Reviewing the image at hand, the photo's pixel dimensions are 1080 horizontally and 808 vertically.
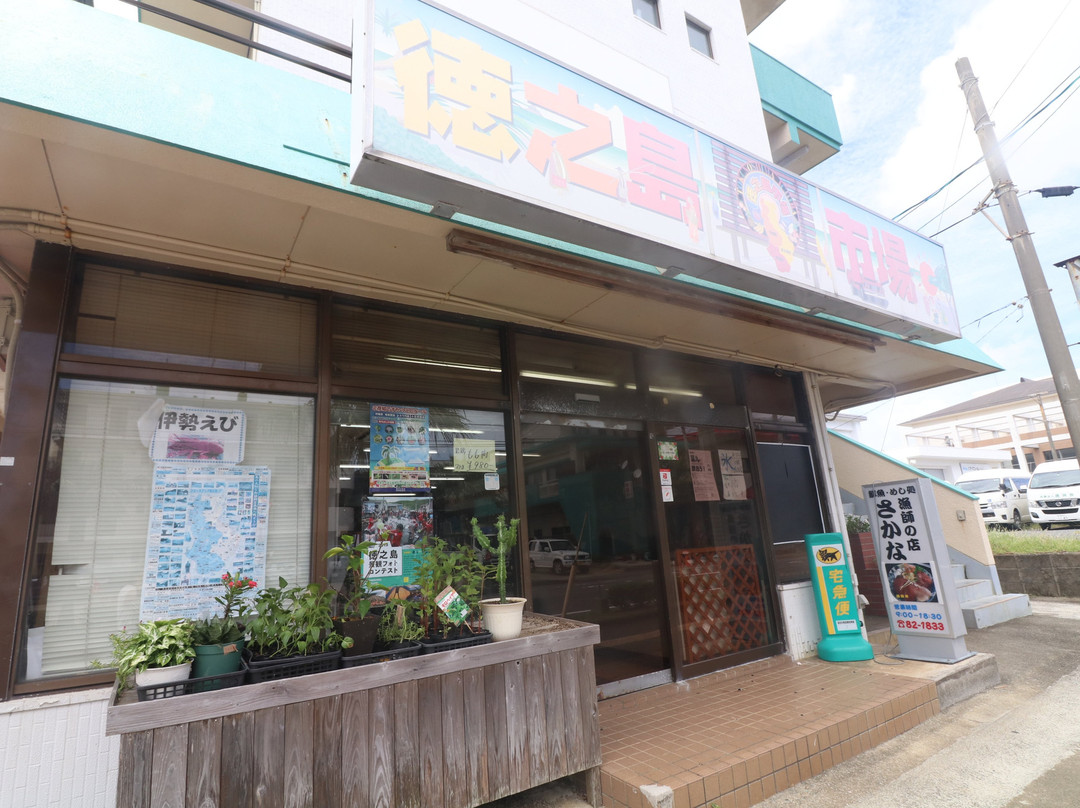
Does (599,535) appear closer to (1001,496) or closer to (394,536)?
(394,536)

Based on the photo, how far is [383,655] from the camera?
2.68m

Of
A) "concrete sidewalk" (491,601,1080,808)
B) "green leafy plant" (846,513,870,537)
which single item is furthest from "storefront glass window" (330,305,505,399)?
"green leafy plant" (846,513,870,537)

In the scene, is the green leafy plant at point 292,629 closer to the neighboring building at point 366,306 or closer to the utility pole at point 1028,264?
the neighboring building at point 366,306

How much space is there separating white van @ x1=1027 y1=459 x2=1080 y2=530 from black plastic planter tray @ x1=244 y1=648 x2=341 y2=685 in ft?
58.6

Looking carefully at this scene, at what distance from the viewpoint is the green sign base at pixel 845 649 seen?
17.2 feet

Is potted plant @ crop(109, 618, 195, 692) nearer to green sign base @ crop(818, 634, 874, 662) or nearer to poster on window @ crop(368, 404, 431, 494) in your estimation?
poster on window @ crop(368, 404, 431, 494)

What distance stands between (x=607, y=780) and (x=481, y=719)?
0.91m

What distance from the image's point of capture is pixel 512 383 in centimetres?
436

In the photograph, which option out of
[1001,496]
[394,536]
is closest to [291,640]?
[394,536]

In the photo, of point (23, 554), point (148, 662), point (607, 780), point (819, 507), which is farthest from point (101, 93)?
point (819, 507)

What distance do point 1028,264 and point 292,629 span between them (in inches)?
348

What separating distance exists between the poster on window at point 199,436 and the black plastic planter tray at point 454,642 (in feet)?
5.16

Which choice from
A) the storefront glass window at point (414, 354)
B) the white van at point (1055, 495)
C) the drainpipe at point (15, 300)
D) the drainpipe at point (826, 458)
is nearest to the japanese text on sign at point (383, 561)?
the storefront glass window at point (414, 354)

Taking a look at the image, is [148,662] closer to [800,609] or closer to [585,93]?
[585,93]
